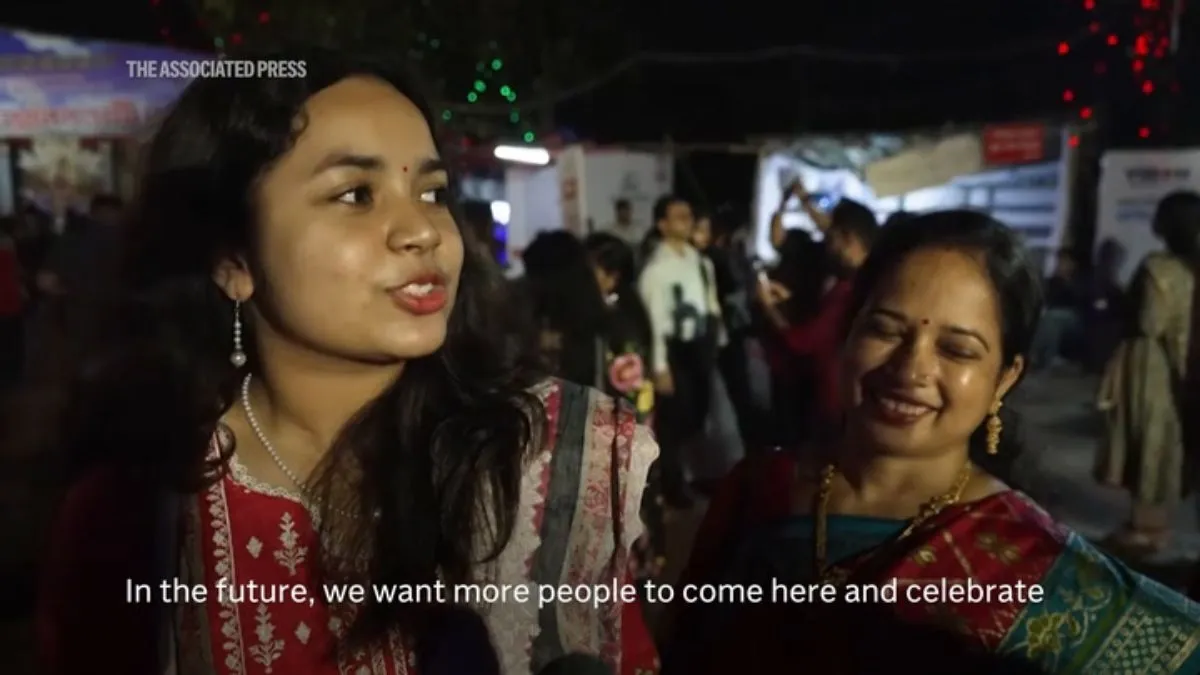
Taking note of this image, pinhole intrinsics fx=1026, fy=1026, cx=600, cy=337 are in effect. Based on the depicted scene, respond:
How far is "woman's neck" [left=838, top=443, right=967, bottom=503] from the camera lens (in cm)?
107

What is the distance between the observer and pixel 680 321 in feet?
13.5

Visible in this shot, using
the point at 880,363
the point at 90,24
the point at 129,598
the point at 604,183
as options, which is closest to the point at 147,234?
the point at 129,598

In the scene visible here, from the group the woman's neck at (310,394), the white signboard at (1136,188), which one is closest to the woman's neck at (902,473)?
the woman's neck at (310,394)

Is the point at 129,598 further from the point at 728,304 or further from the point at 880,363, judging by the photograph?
the point at 728,304

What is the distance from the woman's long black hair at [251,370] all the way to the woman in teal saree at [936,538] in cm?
32

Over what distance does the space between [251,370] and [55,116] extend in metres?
3.76

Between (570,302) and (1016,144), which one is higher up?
(1016,144)

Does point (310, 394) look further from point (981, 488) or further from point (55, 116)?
point (55, 116)

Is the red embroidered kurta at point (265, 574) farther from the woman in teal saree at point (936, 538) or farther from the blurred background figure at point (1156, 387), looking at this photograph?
the blurred background figure at point (1156, 387)

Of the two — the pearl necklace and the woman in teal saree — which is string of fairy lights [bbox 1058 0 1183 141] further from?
the pearl necklace

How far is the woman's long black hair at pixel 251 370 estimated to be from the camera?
3.20 ft

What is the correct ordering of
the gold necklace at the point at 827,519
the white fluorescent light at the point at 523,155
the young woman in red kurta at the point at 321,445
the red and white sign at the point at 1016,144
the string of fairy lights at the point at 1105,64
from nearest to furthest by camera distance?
the young woman in red kurta at the point at 321,445, the gold necklace at the point at 827,519, the white fluorescent light at the point at 523,155, the string of fairy lights at the point at 1105,64, the red and white sign at the point at 1016,144

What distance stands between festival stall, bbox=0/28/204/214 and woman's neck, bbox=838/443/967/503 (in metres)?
3.57

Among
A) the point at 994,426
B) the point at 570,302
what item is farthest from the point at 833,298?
the point at 994,426
